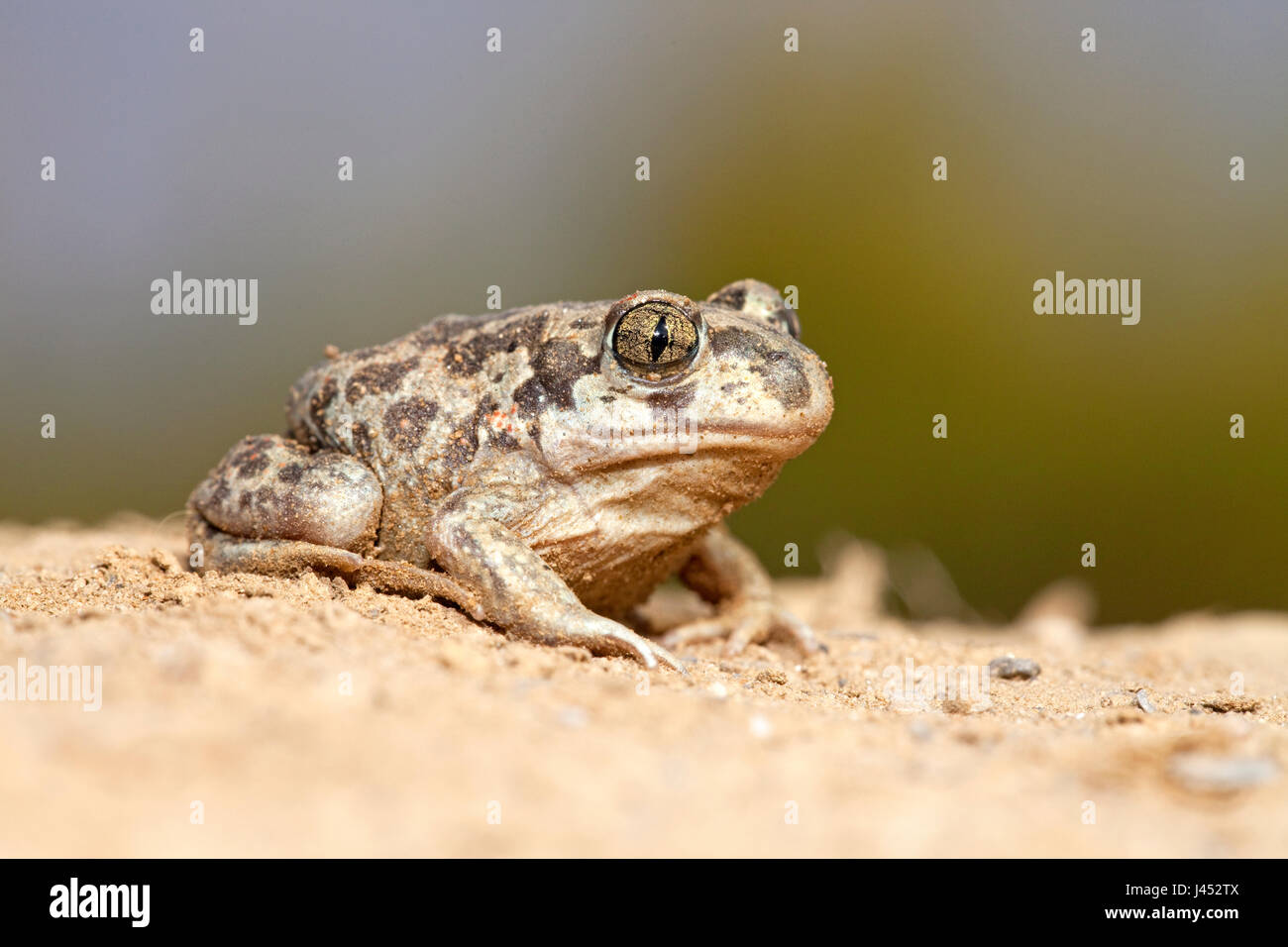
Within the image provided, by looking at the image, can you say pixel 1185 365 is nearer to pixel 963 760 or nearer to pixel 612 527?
pixel 612 527

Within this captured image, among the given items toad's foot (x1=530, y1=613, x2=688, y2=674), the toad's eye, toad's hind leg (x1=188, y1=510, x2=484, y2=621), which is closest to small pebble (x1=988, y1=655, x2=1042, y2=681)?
toad's foot (x1=530, y1=613, x2=688, y2=674)

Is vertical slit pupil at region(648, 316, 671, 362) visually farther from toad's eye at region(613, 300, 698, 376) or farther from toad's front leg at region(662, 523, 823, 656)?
toad's front leg at region(662, 523, 823, 656)

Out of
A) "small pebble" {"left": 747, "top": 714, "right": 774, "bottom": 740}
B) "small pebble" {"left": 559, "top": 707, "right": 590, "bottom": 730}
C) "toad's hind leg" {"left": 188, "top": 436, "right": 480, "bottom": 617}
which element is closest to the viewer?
"small pebble" {"left": 559, "top": 707, "right": 590, "bottom": 730}

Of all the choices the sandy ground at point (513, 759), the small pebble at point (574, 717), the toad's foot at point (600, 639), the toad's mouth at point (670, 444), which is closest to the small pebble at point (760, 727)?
the sandy ground at point (513, 759)

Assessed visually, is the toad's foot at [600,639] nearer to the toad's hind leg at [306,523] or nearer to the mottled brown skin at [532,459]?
the mottled brown skin at [532,459]

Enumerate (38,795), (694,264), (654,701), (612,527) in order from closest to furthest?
(38,795) → (654,701) → (612,527) → (694,264)

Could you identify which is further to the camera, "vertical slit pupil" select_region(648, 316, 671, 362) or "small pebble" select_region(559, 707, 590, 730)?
"vertical slit pupil" select_region(648, 316, 671, 362)

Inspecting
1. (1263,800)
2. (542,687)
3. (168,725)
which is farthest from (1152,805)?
(168,725)
